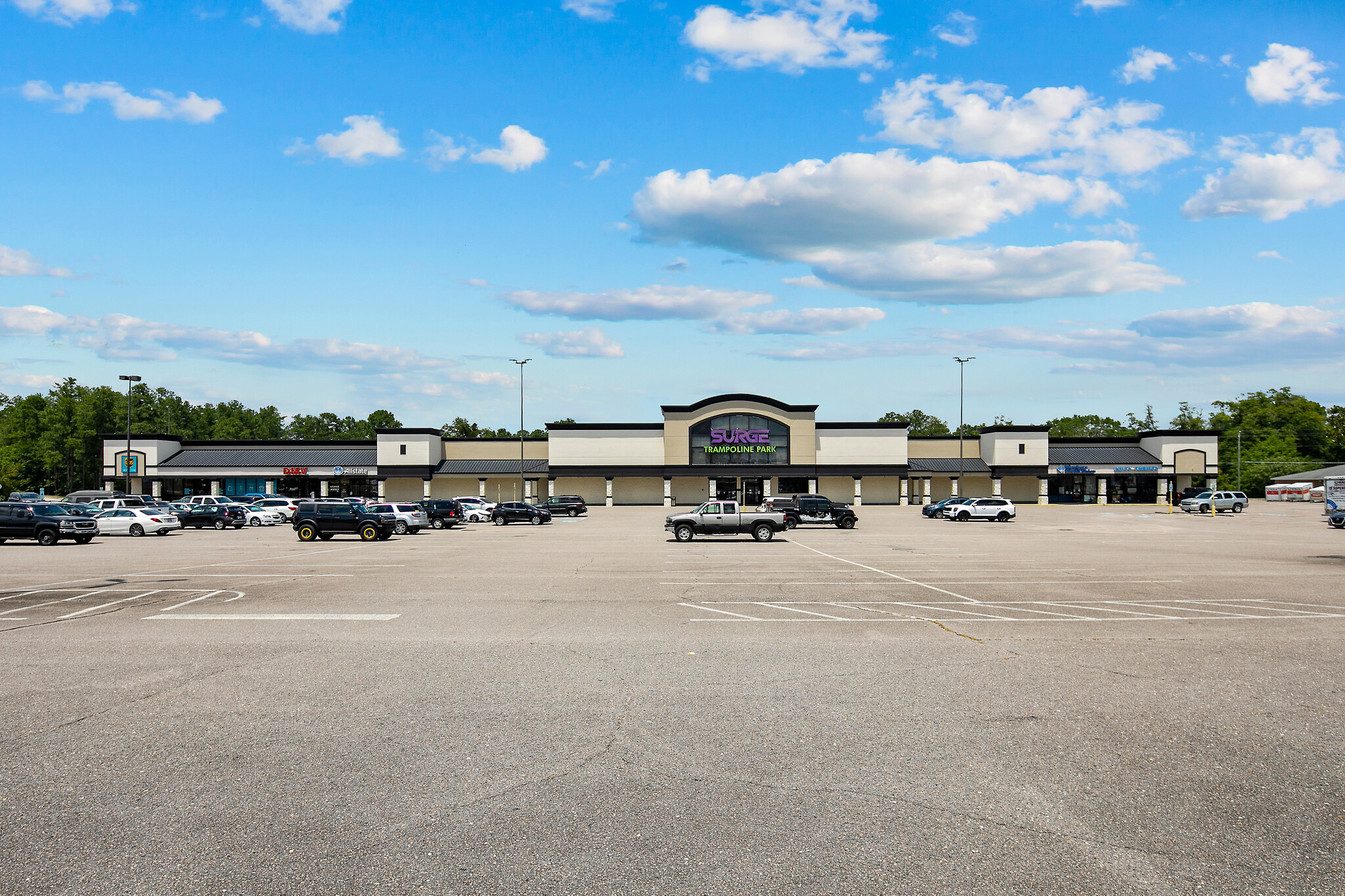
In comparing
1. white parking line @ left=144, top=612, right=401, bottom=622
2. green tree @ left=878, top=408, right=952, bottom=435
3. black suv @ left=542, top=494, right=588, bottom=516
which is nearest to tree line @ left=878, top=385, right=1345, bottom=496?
green tree @ left=878, top=408, right=952, bottom=435

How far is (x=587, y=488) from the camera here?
81.8 m

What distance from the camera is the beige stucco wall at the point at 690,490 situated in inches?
3189

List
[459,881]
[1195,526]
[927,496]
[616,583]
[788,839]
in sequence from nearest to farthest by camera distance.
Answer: [459,881] → [788,839] → [616,583] → [1195,526] → [927,496]

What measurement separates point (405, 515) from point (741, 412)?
4471 cm

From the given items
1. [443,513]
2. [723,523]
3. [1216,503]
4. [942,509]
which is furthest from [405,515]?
[1216,503]

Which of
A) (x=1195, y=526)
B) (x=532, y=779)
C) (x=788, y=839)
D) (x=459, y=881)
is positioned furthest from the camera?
(x=1195, y=526)

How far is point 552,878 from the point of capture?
187 inches

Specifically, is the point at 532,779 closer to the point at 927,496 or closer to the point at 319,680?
the point at 319,680

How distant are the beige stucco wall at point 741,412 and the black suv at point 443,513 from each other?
33.1 metres

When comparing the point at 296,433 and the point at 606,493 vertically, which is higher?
the point at 296,433

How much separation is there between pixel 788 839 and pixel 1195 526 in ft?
160

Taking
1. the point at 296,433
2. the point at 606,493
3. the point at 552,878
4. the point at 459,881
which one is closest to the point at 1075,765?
the point at 552,878

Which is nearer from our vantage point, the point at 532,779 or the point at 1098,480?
the point at 532,779

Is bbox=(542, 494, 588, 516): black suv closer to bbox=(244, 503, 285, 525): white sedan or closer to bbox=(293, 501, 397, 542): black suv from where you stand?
bbox=(244, 503, 285, 525): white sedan
